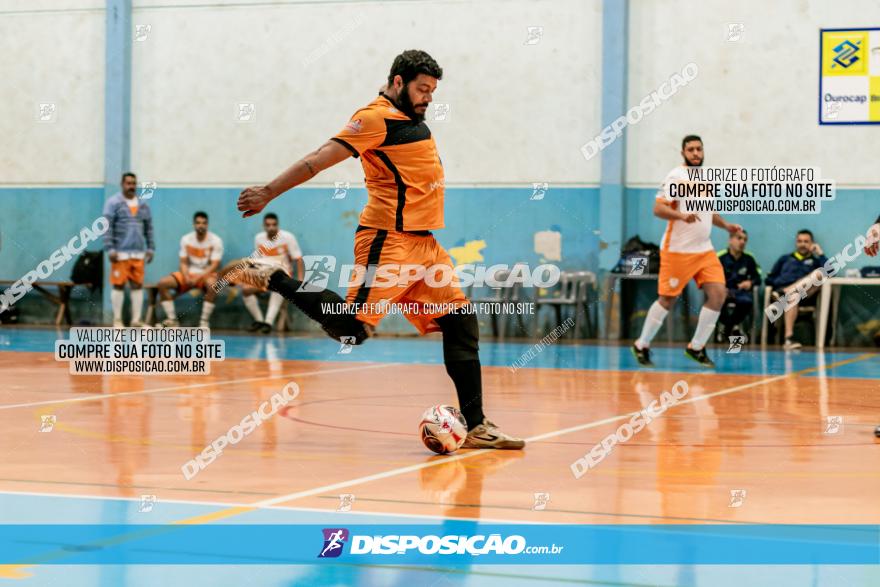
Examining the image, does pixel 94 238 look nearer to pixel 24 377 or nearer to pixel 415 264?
pixel 24 377

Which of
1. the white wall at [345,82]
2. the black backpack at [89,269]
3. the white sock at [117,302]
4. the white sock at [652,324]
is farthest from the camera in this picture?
the black backpack at [89,269]

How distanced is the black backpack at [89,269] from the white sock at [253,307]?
2.90 metres

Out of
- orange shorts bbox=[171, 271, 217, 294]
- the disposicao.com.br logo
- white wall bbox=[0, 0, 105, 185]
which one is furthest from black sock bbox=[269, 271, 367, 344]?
white wall bbox=[0, 0, 105, 185]

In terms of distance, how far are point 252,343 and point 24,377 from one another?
256 inches

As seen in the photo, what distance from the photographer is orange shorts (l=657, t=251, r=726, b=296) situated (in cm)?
1370

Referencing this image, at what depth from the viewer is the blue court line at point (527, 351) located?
1430 centimetres

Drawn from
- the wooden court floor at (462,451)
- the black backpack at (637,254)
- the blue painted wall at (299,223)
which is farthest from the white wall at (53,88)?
the wooden court floor at (462,451)

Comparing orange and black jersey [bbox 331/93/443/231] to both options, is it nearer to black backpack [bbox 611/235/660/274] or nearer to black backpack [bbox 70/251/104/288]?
black backpack [bbox 611/235/660/274]

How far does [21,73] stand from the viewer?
22.8m

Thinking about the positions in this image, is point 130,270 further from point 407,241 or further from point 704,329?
point 407,241

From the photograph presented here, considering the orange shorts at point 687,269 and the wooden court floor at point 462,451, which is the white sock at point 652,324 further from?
the wooden court floor at point 462,451

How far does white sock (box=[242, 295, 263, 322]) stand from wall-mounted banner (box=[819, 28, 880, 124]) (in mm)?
9694

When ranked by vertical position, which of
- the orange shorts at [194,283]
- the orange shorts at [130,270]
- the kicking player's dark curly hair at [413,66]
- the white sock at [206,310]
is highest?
the kicking player's dark curly hair at [413,66]

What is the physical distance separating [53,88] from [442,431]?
17908mm
